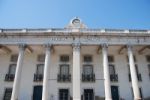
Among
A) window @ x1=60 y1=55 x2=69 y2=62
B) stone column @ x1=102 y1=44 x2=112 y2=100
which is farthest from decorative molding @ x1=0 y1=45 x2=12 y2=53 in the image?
stone column @ x1=102 y1=44 x2=112 y2=100

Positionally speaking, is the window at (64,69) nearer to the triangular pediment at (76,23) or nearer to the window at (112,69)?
the triangular pediment at (76,23)

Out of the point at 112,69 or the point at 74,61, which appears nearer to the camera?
the point at 74,61

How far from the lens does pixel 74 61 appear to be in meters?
21.5

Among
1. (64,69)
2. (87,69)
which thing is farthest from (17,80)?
(87,69)

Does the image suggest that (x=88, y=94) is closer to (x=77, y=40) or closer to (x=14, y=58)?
(x=77, y=40)

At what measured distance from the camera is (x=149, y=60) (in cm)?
2562

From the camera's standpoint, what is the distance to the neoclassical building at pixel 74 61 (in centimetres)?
2216

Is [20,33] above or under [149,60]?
above

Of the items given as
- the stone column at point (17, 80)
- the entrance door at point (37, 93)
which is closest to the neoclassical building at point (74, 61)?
the entrance door at point (37, 93)

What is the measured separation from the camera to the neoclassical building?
2216 centimetres

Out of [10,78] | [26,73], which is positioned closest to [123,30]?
[26,73]

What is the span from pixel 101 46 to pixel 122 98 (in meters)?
7.49

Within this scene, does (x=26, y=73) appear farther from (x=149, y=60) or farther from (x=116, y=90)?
(x=149, y=60)

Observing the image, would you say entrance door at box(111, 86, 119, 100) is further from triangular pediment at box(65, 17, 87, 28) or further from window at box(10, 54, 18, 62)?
window at box(10, 54, 18, 62)
